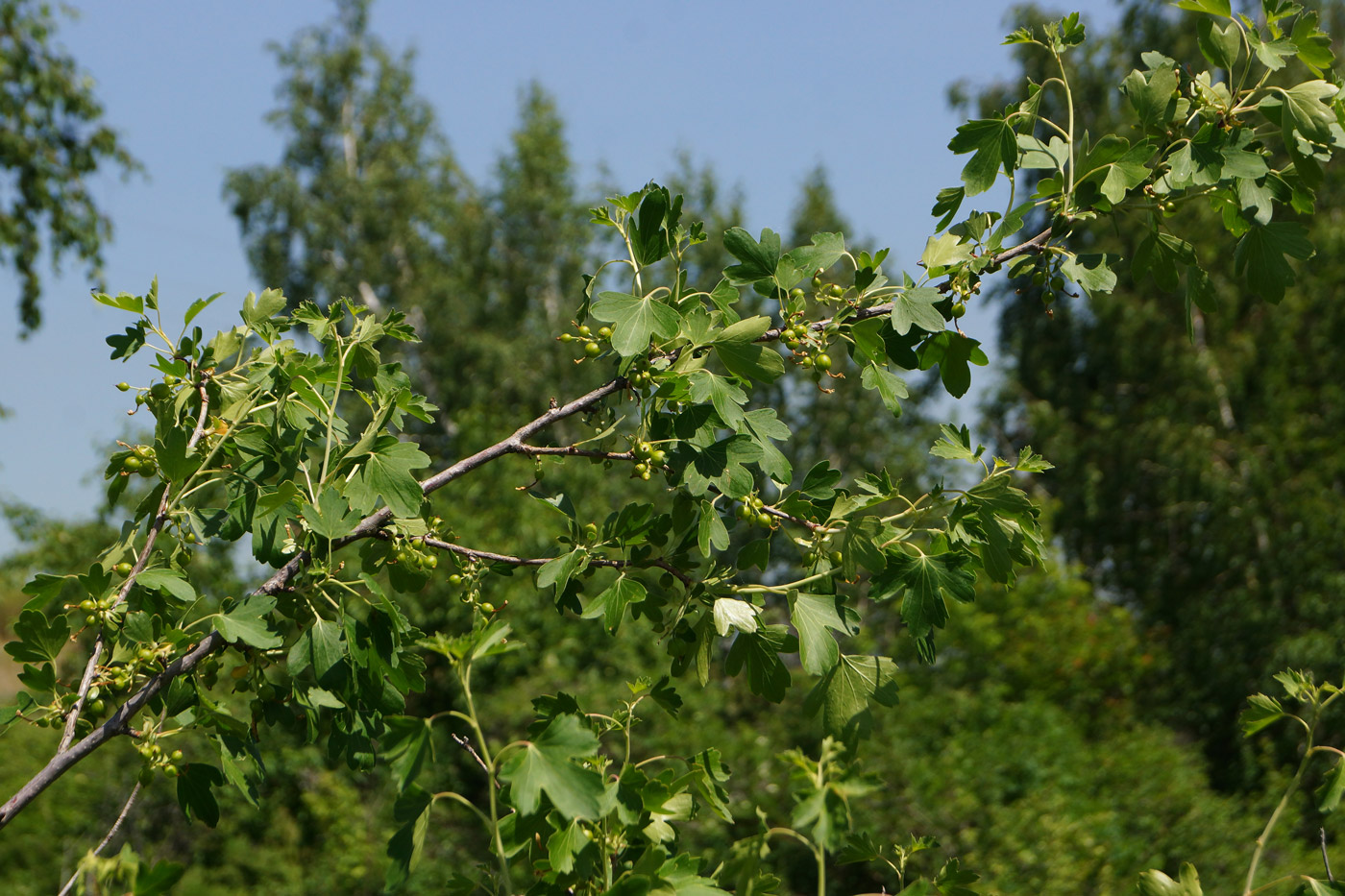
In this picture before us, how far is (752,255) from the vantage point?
1.51 m

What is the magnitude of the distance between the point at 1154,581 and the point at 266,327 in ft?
49.1

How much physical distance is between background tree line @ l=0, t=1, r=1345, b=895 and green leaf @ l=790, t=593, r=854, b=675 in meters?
4.54

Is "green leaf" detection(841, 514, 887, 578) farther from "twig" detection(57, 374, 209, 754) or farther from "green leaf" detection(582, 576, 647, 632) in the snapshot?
Answer: "twig" detection(57, 374, 209, 754)

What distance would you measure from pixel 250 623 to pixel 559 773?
0.53 metres

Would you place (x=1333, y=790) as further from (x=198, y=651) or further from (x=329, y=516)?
(x=198, y=651)

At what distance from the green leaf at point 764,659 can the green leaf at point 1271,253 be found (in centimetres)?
89

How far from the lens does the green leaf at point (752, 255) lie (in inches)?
59.3

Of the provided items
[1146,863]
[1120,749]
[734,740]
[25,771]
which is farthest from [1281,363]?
[25,771]

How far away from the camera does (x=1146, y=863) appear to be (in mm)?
6719

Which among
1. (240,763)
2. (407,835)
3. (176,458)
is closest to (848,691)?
(407,835)

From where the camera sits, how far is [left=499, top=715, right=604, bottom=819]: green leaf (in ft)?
3.47

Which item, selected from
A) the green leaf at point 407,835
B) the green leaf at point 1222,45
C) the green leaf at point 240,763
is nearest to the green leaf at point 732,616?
the green leaf at point 407,835

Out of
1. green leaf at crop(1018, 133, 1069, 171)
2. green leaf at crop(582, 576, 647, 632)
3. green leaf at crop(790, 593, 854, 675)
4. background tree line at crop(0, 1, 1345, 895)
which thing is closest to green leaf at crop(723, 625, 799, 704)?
green leaf at crop(790, 593, 854, 675)

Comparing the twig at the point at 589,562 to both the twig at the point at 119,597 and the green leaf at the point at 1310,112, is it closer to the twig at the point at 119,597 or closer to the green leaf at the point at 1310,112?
the twig at the point at 119,597
